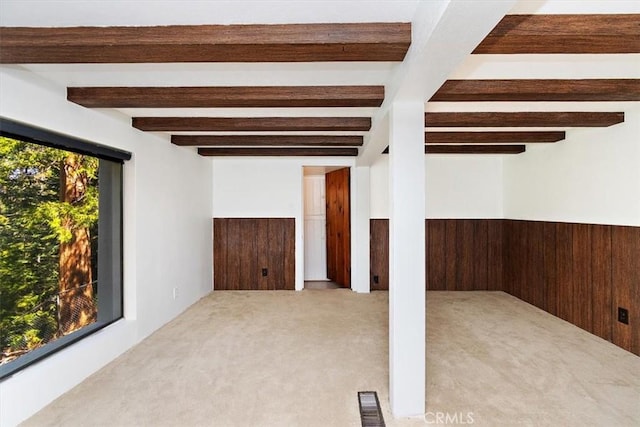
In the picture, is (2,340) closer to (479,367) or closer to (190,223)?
(190,223)

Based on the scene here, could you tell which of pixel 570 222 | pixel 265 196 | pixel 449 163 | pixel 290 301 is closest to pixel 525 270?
pixel 570 222

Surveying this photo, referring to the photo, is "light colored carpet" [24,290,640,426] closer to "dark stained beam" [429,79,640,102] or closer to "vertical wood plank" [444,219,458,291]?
"vertical wood plank" [444,219,458,291]

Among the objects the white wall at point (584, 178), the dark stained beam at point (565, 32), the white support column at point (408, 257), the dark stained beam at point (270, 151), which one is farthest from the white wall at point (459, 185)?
the dark stained beam at point (565, 32)

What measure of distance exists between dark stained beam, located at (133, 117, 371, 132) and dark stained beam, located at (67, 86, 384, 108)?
69 cm

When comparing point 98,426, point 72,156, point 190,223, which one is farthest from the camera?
point 190,223

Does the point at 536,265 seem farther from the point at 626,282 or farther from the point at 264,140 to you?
the point at 264,140

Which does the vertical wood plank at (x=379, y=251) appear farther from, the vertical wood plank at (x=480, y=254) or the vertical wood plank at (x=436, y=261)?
the vertical wood plank at (x=480, y=254)

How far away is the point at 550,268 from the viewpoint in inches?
172

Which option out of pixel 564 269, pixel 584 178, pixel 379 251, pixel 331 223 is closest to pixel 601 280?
pixel 564 269

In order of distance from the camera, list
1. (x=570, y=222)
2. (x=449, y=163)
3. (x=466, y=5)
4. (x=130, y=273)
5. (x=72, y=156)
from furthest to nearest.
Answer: (x=449, y=163) < (x=570, y=222) < (x=130, y=273) < (x=72, y=156) < (x=466, y=5)

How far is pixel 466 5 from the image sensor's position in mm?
1167

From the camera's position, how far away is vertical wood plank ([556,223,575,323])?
402 cm

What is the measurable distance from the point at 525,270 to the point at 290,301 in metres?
3.20

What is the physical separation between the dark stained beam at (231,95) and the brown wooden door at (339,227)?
321 centimetres
